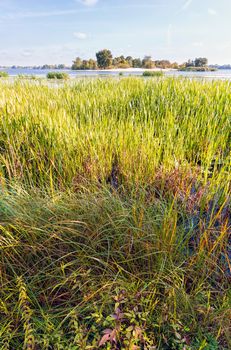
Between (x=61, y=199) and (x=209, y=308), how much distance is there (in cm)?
84

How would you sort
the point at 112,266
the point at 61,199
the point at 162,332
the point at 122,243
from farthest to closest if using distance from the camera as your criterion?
the point at 61,199 → the point at 122,243 → the point at 112,266 → the point at 162,332

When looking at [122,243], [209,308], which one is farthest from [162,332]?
[122,243]

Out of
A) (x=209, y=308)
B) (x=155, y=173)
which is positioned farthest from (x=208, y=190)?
(x=209, y=308)

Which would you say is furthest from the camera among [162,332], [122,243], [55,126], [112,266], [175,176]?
[55,126]

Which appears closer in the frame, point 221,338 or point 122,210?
point 221,338

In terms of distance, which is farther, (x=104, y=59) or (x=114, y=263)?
(x=104, y=59)

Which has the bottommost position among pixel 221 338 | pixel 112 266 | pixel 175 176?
pixel 221 338

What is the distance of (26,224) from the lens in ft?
3.69

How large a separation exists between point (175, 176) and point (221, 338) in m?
0.91

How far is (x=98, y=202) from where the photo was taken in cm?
119

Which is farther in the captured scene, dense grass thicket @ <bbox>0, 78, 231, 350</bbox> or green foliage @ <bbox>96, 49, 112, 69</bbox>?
green foliage @ <bbox>96, 49, 112, 69</bbox>

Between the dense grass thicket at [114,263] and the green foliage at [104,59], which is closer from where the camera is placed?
the dense grass thicket at [114,263]

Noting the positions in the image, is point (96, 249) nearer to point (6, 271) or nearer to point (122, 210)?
point (122, 210)

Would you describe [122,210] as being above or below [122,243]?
above
